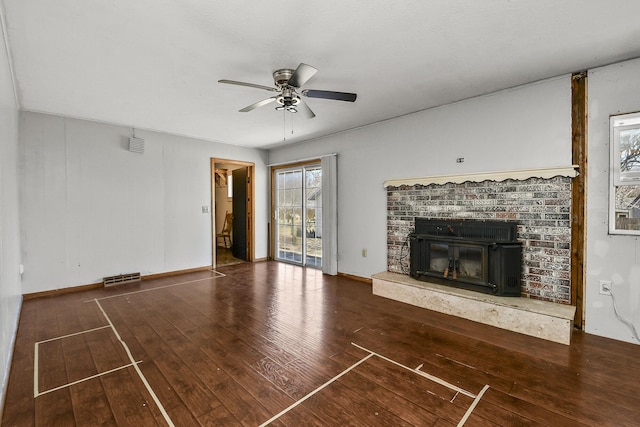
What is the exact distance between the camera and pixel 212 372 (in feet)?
6.98

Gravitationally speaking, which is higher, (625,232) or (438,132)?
(438,132)

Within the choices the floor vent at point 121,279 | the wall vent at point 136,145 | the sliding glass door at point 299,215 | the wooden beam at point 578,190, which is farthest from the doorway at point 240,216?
the wooden beam at point 578,190

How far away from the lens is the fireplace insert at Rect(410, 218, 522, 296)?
3090mm

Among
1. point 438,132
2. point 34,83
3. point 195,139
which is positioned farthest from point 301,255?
point 34,83

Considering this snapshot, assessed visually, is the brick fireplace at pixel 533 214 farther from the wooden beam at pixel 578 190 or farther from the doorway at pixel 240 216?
the doorway at pixel 240 216

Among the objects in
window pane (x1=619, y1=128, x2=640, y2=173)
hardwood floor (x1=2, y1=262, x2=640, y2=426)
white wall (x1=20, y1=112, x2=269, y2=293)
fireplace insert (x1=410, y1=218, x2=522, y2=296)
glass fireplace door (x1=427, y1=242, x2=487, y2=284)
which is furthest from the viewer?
white wall (x1=20, y1=112, x2=269, y2=293)

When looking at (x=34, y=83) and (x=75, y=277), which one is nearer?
(x=34, y=83)

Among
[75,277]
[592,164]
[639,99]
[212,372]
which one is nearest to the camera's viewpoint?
[212,372]

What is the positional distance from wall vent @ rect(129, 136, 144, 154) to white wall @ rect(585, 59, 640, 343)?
5.90 meters

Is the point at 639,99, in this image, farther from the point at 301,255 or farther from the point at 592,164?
the point at 301,255

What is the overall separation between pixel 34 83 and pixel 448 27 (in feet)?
13.4

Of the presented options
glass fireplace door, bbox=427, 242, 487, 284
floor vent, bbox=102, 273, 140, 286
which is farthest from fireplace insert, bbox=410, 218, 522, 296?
floor vent, bbox=102, 273, 140, 286

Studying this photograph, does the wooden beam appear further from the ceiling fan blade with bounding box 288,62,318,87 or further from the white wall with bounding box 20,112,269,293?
the white wall with bounding box 20,112,269,293

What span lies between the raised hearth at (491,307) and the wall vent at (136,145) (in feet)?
14.4
